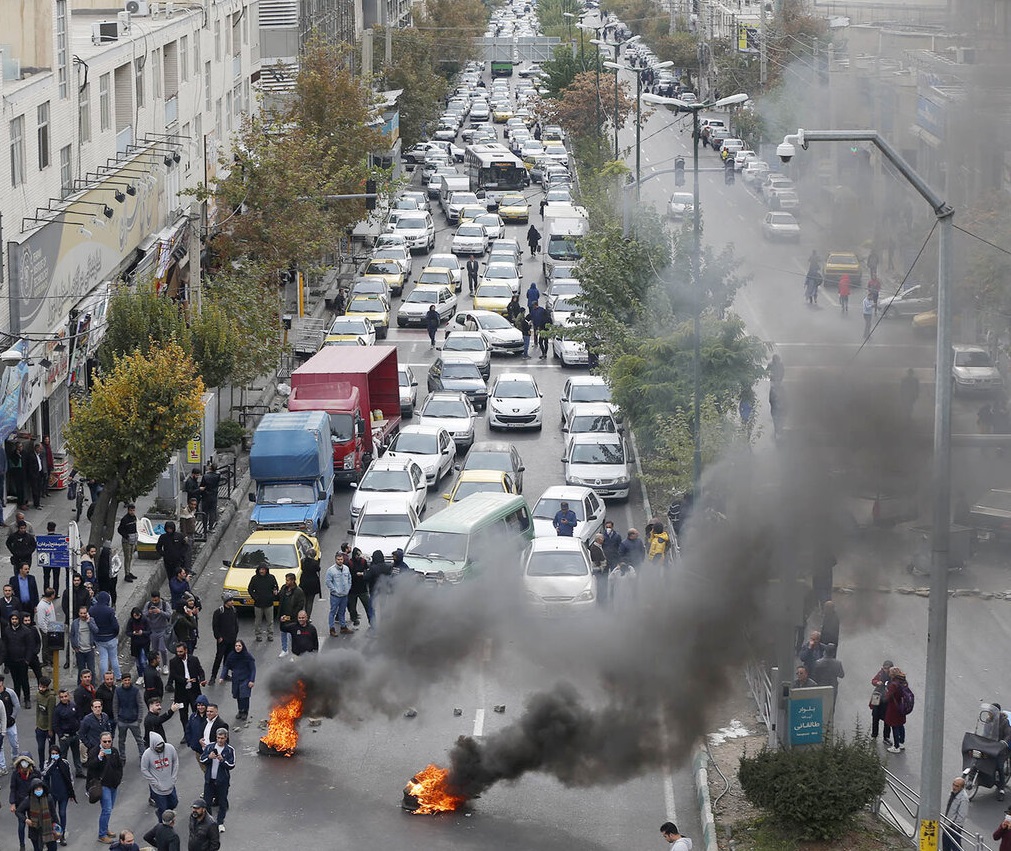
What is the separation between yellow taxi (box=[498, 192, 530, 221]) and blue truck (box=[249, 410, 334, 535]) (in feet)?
134

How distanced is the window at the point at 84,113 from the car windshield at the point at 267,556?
45.8ft

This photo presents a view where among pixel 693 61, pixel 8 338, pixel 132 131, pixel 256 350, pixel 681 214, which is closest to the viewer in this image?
pixel 8 338

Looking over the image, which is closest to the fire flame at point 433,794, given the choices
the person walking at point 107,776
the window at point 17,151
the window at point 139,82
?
the person walking at point 107,776

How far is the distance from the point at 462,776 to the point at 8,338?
14934 mm

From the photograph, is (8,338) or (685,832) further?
(8,338)

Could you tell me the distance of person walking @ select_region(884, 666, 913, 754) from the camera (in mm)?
→ 20750

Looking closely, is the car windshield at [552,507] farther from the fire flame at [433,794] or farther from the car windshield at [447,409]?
the fire flame at [433,794]

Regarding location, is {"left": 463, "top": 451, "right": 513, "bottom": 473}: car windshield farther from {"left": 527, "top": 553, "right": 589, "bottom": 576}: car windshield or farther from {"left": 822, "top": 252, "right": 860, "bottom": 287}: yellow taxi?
{"left": 822, "top": 252, "right": 860, "bottom": 287}: yellow taxi

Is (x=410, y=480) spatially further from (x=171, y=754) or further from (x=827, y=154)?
(x=171, y=754)

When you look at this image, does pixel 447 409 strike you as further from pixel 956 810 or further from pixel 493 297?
pixel 956 810

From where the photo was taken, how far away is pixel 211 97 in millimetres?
54031

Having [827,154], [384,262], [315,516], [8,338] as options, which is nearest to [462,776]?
[827,154]

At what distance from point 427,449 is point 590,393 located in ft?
20.6

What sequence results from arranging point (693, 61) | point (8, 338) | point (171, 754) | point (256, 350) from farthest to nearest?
point (693, 61) → point (256, 350) → point (8, 338) → point (171, 754)
